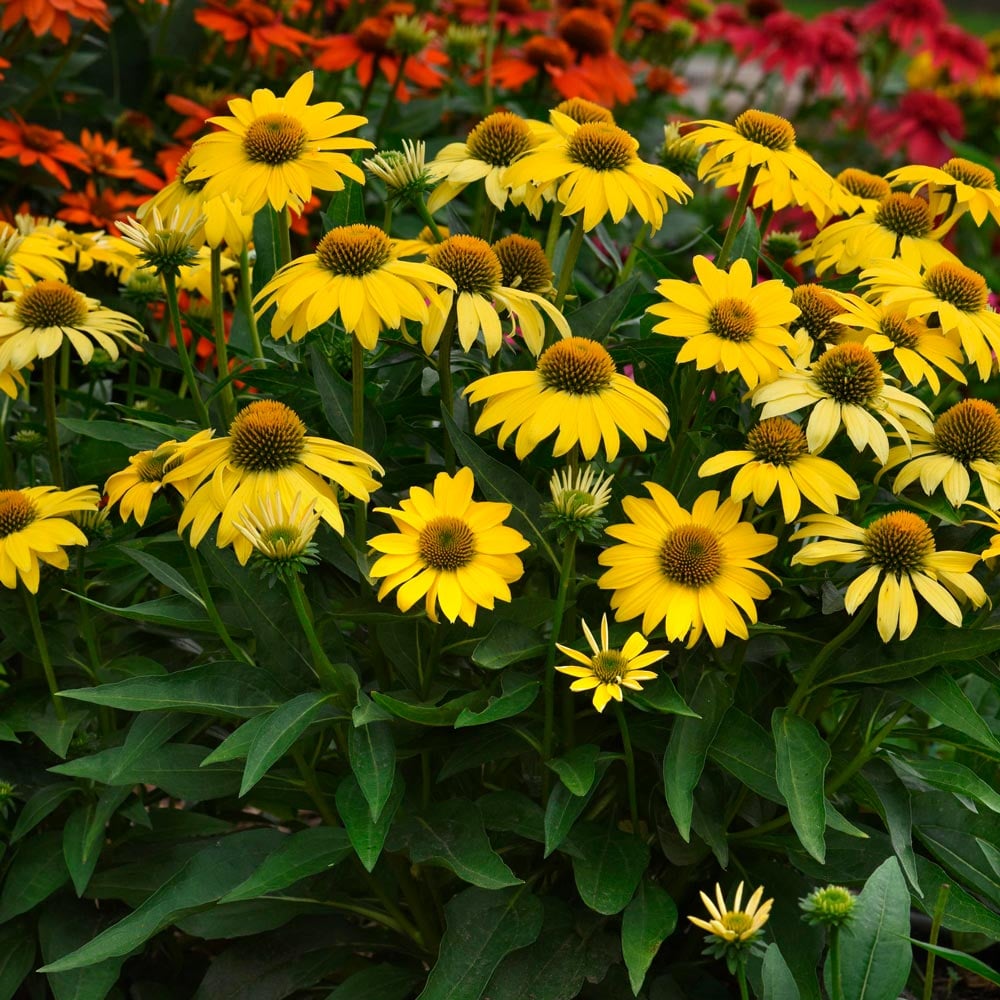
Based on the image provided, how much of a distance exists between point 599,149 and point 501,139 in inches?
6.6

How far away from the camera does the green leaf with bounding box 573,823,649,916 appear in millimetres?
1523

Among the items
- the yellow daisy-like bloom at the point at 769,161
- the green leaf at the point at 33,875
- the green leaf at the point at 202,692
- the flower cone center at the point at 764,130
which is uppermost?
the flower cone center at the point at 764,130

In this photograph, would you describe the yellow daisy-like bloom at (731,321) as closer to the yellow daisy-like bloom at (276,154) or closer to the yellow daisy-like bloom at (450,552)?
the yellow daisy-like bloom at (450,552)

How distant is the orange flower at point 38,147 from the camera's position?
2.66 meters

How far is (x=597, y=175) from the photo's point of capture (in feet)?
5.41

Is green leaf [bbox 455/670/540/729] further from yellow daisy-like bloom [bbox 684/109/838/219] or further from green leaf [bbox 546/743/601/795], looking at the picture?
yellow daisy-like bloom [bbox 684/109/838/219]

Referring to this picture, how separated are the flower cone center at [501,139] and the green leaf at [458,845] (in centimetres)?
81

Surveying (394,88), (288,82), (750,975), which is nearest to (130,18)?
(288,82)

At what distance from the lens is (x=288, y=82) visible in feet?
11.3

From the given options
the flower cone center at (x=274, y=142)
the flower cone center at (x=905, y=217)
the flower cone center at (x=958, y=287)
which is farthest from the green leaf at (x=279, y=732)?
the flower cone center at (x=905, y=217)

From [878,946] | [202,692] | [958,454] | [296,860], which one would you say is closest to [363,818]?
[296,860]

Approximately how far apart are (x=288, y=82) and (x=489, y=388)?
2.20m

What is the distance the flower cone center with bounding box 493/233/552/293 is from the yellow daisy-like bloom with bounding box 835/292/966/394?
1.20 ft

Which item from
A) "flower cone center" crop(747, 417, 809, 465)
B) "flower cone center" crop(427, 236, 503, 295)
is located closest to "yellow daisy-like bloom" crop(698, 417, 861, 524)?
"flower cone center" crop(747, 417, 809, 465)
